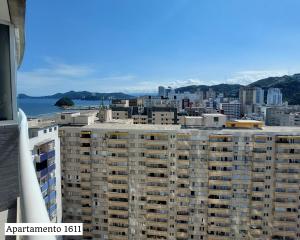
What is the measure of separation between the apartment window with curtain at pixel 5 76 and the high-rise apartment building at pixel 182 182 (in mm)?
26414

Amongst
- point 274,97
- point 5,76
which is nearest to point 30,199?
point 5,76

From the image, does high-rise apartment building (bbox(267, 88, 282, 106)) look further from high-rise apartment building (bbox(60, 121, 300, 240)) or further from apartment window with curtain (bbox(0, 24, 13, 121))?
apartment window with curtain (bbox(0, 24, 13, 121))

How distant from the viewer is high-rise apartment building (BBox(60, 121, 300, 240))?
2969 cm

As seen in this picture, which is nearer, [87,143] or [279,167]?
[279,167]

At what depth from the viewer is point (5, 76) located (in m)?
4.36

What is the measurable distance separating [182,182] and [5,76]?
28283 millimetres

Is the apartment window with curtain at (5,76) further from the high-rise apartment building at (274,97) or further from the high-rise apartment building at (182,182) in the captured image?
the high-rise apartment building at (274,97)

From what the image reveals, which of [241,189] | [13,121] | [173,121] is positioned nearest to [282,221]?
[241,189]

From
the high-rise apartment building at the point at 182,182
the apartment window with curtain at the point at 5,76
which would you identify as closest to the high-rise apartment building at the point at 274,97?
the high-rise apartment building at the point at 182,182

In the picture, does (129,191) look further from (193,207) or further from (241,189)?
(241,189)

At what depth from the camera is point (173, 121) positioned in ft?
242

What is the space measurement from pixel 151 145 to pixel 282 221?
1819 centimetres

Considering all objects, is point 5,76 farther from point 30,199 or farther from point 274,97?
point 274,97

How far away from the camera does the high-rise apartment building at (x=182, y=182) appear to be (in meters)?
29.7
